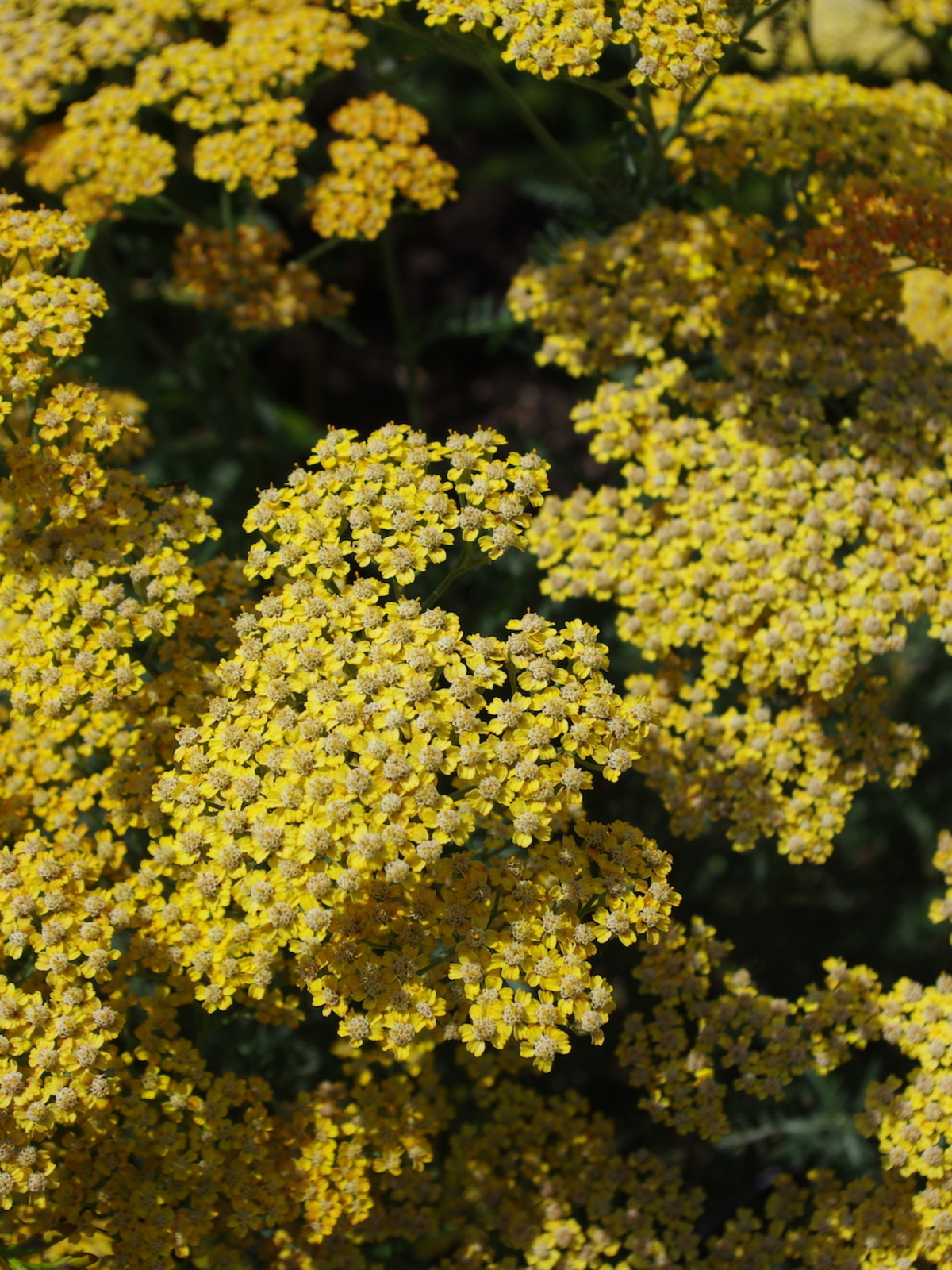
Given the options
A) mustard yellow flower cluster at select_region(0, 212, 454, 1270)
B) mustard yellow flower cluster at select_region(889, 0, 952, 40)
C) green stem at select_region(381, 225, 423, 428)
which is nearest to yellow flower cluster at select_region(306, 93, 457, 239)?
green stem at select_region(381, 225, 423, 428)

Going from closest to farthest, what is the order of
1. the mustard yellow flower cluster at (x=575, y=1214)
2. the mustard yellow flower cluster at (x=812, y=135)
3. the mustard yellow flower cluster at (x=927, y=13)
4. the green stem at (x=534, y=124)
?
the mustard yellow flower cluster at (x=575, y=1214), the green stem at (x=534, y=124), the mustard yellow flower cluster at (x=812, y=135), the mustard yellow flower cluster at (x=927, y=13)

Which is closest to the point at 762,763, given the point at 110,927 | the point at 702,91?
the point at 110,927

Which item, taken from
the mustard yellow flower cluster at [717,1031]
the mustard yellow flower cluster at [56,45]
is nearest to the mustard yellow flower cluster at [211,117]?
the mustard yellow flower cluster at [56,45]

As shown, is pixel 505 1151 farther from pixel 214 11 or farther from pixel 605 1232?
pixel 214 11

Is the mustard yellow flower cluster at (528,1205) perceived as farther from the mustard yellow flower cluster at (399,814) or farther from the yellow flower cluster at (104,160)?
the yellow flower cluster at (104,160)

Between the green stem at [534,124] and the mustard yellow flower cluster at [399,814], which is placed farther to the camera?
the green stem at [534,124]

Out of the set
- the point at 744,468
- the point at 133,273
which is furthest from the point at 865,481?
the point at 133,273

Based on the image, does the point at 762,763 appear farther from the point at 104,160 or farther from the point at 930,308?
the point at 104,160

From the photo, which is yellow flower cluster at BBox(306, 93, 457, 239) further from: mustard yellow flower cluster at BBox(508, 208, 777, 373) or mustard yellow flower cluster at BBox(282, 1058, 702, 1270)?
mustard yellow flower cluster at BBox(282, 1058, 702, 1270)
